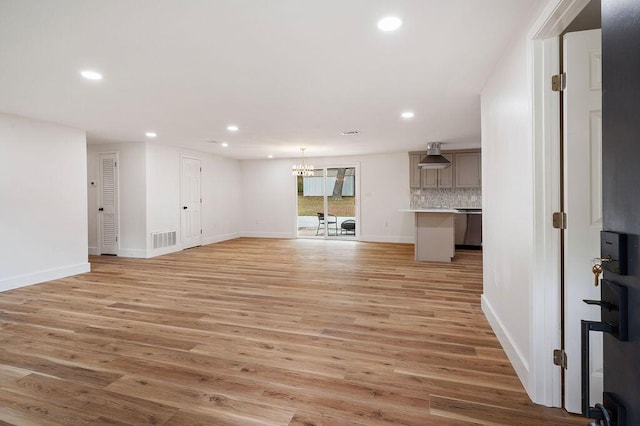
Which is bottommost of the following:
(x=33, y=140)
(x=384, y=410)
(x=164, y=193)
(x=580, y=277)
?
(x=384, y=410)

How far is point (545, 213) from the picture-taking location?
5.94 ft

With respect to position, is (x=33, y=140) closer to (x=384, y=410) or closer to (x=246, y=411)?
(x=246, y=411)

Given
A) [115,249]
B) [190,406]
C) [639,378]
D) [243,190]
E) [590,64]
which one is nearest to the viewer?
[639,378]

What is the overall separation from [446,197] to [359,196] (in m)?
2.26

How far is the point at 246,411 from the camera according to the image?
1810 millimetres

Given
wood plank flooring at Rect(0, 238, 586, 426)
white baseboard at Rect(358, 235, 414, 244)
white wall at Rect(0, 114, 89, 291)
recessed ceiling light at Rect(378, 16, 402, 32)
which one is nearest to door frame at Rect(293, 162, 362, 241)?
white baseboard at Rect(358, 235, 414, 244)

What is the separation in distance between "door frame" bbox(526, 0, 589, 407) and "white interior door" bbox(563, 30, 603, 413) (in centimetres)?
5

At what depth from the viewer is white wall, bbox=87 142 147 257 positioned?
6555mm

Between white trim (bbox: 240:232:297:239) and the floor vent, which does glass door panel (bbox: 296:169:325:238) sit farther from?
the floor vent

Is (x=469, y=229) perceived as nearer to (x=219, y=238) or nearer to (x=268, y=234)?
(x=268, y=234)

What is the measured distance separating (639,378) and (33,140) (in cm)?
638

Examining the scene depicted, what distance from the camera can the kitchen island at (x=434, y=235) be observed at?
19.3 feet

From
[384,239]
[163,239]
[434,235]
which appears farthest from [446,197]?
[163,239]

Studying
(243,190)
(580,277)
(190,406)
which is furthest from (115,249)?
(580,277)
